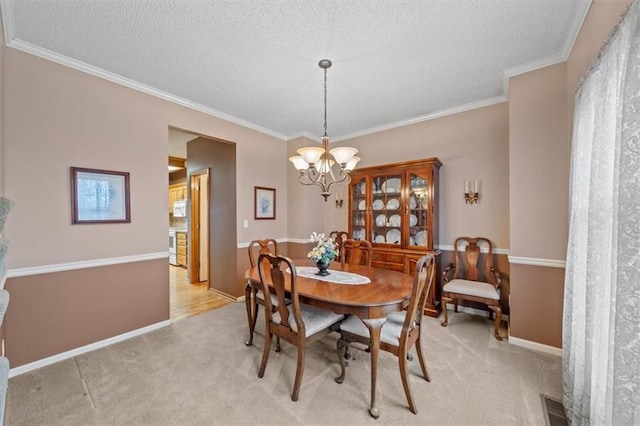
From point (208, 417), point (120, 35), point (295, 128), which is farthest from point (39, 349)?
point (295, 128)

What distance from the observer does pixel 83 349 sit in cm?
247

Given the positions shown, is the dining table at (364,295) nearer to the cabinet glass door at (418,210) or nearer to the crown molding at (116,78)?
the cabinet glass door at (418,210)

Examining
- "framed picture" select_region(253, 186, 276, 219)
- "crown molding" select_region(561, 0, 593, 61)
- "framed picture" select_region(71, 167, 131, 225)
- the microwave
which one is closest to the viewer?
"crown molding" select_region(561, 0, 593, 61)

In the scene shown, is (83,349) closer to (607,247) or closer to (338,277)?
(338,277)

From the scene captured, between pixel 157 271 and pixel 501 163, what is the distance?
422cm

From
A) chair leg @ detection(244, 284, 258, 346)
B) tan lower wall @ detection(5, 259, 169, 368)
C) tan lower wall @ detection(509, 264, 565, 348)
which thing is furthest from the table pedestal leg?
tan lower wall @ detection(5, 259, 169, 368)

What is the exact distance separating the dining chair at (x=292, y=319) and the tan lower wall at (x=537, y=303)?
1768mm

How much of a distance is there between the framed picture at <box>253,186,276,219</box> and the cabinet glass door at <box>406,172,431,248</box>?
→ 2142mm

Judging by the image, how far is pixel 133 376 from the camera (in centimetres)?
214

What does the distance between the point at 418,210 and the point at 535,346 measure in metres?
1.78

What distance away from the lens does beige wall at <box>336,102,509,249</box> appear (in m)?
3.20

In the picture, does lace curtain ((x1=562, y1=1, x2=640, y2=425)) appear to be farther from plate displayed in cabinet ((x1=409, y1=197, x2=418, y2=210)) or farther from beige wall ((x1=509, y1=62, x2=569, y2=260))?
plate displayed in cabinet ((x1=409, y1=197, x2=418, y2=210))

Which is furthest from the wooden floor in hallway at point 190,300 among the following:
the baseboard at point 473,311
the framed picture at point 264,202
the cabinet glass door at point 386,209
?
the baseboard at point 473,311

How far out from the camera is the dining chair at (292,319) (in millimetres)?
1854
